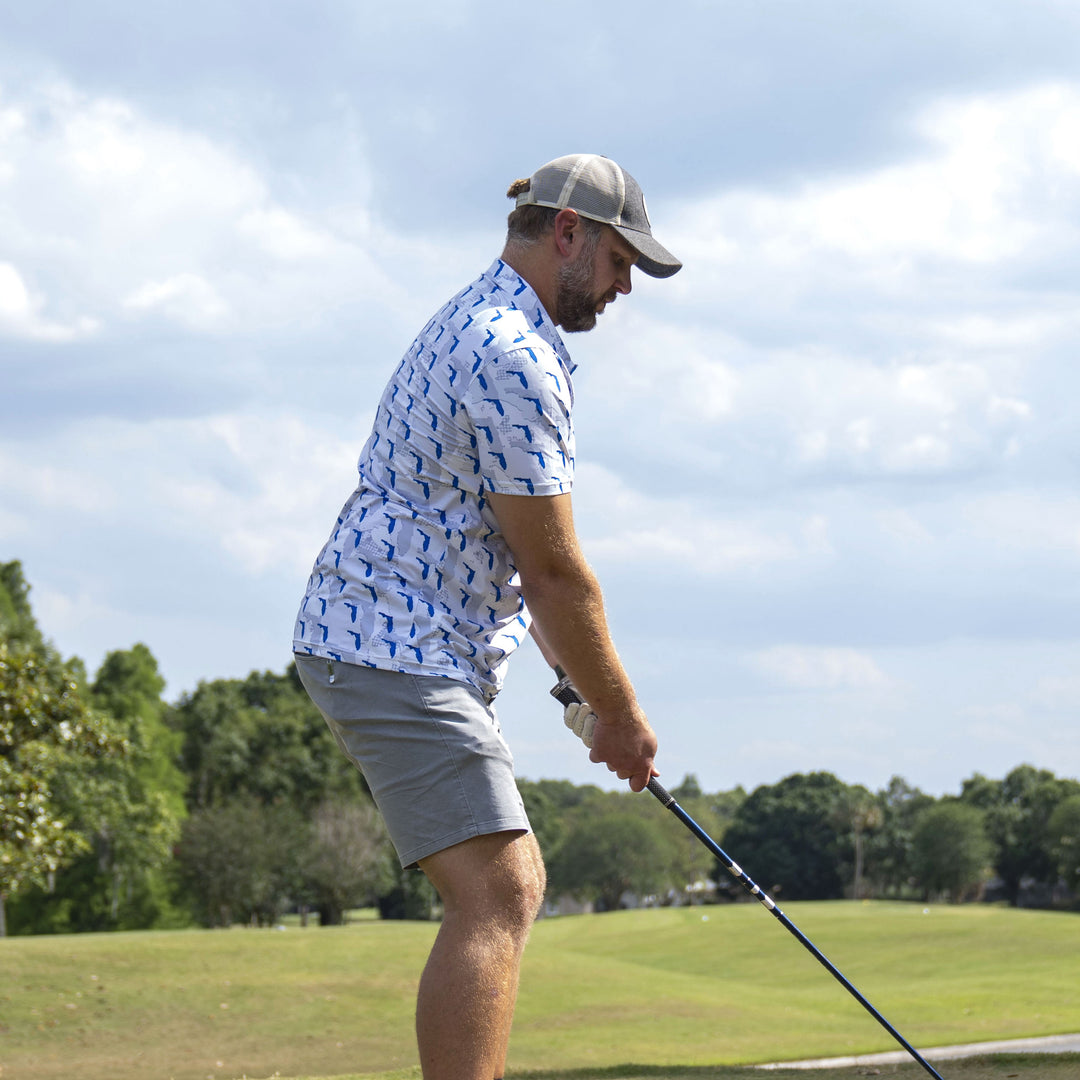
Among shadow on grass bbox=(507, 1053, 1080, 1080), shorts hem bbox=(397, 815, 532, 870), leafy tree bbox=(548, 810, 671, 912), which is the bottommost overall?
leafy tree bbox=(548, 810, 671, 912)

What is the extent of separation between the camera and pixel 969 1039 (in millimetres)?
18266

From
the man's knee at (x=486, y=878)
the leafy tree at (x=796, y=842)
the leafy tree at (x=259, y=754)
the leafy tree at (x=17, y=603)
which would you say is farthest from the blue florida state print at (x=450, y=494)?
the leafy tree at (x=796, y=842)

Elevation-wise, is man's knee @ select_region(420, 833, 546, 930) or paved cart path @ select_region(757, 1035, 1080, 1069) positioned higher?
man's knee @ select_region(420, 833, 546, 930)

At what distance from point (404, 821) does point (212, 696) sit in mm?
60632

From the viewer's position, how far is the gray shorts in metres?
2.99

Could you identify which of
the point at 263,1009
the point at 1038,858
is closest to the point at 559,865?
the point at 1038,858

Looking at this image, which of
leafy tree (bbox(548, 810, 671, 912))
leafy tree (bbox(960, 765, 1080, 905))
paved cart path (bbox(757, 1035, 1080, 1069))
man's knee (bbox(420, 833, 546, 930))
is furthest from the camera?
leafy tree (bbox(548, 810, 671, 912))

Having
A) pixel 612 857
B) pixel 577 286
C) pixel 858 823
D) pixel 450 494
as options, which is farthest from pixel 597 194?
pixel 612 857

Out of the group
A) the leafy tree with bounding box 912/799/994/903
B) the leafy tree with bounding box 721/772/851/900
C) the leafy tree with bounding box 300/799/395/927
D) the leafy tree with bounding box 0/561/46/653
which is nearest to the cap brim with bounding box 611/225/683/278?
the leafy tree with bounding box 0/561/46/653

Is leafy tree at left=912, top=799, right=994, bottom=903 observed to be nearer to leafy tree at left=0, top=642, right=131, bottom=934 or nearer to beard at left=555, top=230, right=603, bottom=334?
leafy tree at left=0, top=642, right=131, bottom=934

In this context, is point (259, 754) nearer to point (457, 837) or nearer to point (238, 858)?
point (238, 858)

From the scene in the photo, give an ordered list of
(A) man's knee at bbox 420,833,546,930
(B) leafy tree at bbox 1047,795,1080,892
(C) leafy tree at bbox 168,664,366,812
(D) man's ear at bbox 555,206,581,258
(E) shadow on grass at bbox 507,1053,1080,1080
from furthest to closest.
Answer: (B) leafy tree at bbox 1047,795,1080,892, (C) leafy tree at bbox 168,664,366,812, (E) shadow on grass at bbox 507,1053,1080,1080, (D) man's ear at bbox 555,206,581,258, (A) man's knee at bbox 420,833,546,930

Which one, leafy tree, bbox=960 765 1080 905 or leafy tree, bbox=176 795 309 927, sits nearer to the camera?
leafy tree, bbox=176 795 309 927

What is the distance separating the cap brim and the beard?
0.09m
